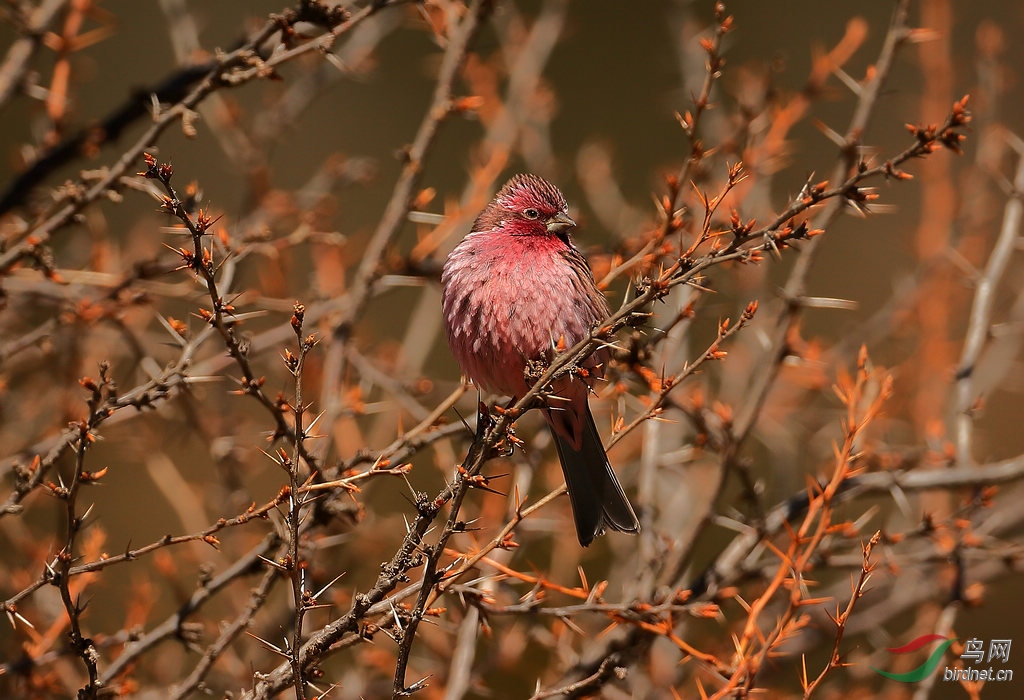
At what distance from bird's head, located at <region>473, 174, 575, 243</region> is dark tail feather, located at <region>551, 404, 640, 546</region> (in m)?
1.09

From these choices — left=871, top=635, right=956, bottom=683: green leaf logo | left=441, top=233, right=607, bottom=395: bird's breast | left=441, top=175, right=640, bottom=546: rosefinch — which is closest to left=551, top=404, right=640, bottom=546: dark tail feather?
left=441, top=175, right=640, bottom=546: rosefinch

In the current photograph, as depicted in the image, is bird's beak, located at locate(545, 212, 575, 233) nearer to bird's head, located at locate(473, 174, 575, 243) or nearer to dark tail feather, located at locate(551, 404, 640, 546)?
bird's head, located at locate(473, 174, 575, 243)

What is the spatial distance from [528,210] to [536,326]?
0.86 meters

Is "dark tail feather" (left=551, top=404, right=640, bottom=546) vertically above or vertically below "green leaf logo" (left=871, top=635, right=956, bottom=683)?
above

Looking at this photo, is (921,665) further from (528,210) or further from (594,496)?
(528,210)

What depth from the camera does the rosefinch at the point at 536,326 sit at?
4.31 metres

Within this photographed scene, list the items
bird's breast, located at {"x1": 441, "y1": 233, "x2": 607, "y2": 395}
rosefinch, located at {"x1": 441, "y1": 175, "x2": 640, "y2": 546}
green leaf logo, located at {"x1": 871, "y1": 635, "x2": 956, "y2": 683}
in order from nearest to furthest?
green leaf logo, located at {"x1": 871, "y1": 635, "x2": 956, "y2": 683} < rosefinch, located at {"x1": 441, "y1": 175, "x2": 640, "y2": 546} < bird's breast, located at {"x1": 441, "y1": 233, "x2": 607, "y2": 395}

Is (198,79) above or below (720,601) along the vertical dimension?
above

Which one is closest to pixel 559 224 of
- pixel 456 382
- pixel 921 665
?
pixel 456 382

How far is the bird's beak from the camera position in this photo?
495 cm

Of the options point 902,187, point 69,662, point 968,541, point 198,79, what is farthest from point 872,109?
point 902,187

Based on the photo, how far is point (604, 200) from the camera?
23.3 ft

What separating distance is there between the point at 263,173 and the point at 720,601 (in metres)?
3.42

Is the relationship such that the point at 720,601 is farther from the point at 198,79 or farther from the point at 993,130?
the point at 993,130
